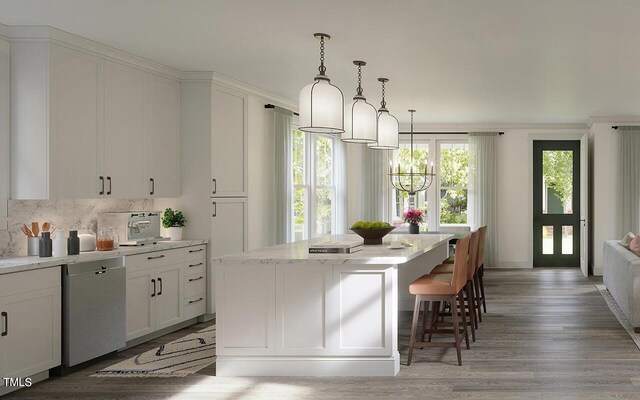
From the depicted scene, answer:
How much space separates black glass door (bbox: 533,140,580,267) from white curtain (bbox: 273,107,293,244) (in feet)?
17.0

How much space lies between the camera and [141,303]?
5617mm

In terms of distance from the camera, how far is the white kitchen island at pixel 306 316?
4555 millimetres

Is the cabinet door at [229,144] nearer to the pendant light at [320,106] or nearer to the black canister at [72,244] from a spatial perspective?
the black canister at [72,244]

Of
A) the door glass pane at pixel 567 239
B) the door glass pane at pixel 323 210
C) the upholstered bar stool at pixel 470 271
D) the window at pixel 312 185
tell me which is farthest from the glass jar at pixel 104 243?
the door glass pane at pixel 567 239

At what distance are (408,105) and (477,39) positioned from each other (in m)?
3.78

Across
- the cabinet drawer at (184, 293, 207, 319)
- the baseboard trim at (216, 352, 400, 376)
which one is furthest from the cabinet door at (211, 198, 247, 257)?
the baseboard trim at (216, 352, 400, 376)

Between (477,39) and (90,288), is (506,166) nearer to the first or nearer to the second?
(477,39)

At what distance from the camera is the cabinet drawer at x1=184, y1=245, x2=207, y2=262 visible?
631 cm

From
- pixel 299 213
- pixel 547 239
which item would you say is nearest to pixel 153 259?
pixel 299 213

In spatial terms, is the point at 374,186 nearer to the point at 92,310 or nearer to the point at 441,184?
the point at 441,184

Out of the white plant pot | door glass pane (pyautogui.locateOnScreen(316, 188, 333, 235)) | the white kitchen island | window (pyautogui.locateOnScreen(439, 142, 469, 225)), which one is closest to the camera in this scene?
the white kitchen island

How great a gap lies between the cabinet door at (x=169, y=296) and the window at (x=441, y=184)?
19.2ft

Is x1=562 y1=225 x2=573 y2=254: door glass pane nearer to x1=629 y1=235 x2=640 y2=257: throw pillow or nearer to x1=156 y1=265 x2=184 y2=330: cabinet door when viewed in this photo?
x1=629 y1=235 x2=640 y2=257: throw pillow

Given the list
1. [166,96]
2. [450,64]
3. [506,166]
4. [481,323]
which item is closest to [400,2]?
[450,64]
